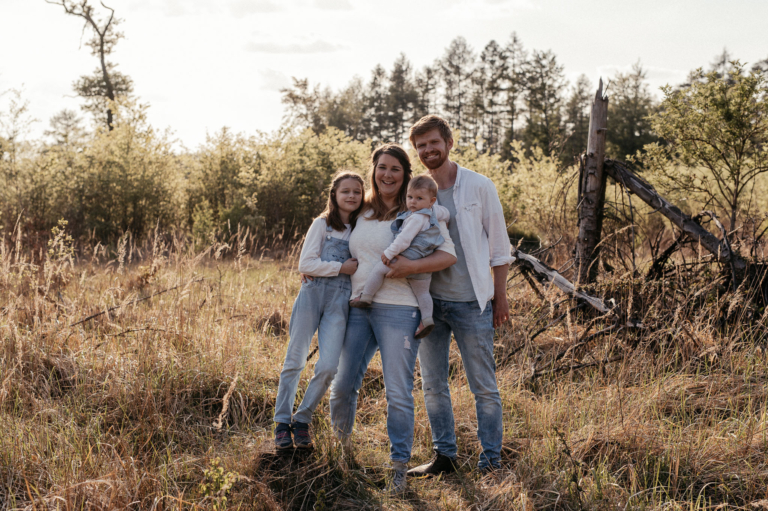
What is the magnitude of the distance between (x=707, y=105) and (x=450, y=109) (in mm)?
32350

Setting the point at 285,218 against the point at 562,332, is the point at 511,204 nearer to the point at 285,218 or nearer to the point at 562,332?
the point at 285,218

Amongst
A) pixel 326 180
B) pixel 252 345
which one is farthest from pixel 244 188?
pixel 252 345

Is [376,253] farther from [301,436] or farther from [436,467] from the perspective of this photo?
[436,467]

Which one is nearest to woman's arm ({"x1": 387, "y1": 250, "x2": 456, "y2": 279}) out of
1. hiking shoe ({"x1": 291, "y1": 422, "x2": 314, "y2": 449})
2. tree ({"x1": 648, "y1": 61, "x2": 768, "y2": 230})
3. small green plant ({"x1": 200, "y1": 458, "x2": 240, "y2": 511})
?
hiking shoe ({"x1": 291, "y1": 422, "x2": 314, "y2": 449})

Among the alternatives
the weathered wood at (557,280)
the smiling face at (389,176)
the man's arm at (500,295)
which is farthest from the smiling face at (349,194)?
the weathered wood at (557,280)

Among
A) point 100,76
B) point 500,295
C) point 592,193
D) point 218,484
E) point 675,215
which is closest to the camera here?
point 218,484

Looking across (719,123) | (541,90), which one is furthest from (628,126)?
(719,123)

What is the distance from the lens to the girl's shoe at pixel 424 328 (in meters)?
2.71

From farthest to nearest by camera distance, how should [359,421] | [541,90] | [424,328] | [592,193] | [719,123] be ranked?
[541,90], [719,123], [592,193], [359,421], [424,328]

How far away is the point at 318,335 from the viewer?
281cm

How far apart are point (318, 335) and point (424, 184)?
3.21 ft

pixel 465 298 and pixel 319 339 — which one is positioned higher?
pixel 465 298

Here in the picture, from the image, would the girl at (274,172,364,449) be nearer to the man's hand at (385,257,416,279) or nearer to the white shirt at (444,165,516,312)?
the man's hand at (385,257,416,279)

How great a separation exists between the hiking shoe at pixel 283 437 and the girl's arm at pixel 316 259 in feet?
2.71
